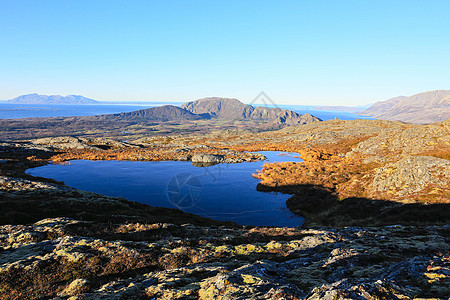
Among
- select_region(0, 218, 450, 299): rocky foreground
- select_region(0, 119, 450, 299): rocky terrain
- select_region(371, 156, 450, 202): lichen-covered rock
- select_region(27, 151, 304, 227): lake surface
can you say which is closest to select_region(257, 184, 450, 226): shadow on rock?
select_region(0, 119, 450, 299): rocky terrain

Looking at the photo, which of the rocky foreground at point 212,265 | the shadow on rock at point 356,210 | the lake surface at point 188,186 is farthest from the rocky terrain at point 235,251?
the lake surface at point 188,186

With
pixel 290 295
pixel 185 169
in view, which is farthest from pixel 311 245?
pixel 185 169

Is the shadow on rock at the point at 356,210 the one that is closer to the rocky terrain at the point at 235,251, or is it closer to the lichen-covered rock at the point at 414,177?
the rocky terrain at the point at 235,251

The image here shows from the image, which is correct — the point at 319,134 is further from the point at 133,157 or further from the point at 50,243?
the point at 50,243

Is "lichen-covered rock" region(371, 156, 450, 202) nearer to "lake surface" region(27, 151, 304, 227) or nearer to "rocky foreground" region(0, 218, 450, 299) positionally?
"lake surface" region(27, 151, 304, 227)

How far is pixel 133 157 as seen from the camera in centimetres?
8025

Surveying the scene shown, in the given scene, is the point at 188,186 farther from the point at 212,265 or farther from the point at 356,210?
the point at 212,265

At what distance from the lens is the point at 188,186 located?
55.3 metres

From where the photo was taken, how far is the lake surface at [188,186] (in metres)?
39.8

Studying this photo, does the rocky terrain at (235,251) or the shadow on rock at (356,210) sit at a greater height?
the rocky terrain at (235,251)

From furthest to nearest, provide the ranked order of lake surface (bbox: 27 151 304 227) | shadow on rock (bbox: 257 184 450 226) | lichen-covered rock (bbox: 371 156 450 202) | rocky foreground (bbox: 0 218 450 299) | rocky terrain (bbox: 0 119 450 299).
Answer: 1. lake surface (bbox: 27 151 304 227)
2. lichen-covered rock (bbox: 371 156 450 202)
3. shadow on rock (bbox: 257 184 450 226)
4. rocky terrain (bbox: 0 119 450 299)
5. rocky foreground (bbox: 0 218 450 299)

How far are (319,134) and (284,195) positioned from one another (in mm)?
75855

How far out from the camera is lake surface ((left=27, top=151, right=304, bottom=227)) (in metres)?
39.8

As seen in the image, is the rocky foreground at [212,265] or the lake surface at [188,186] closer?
the rocky foreground at [212,265]
